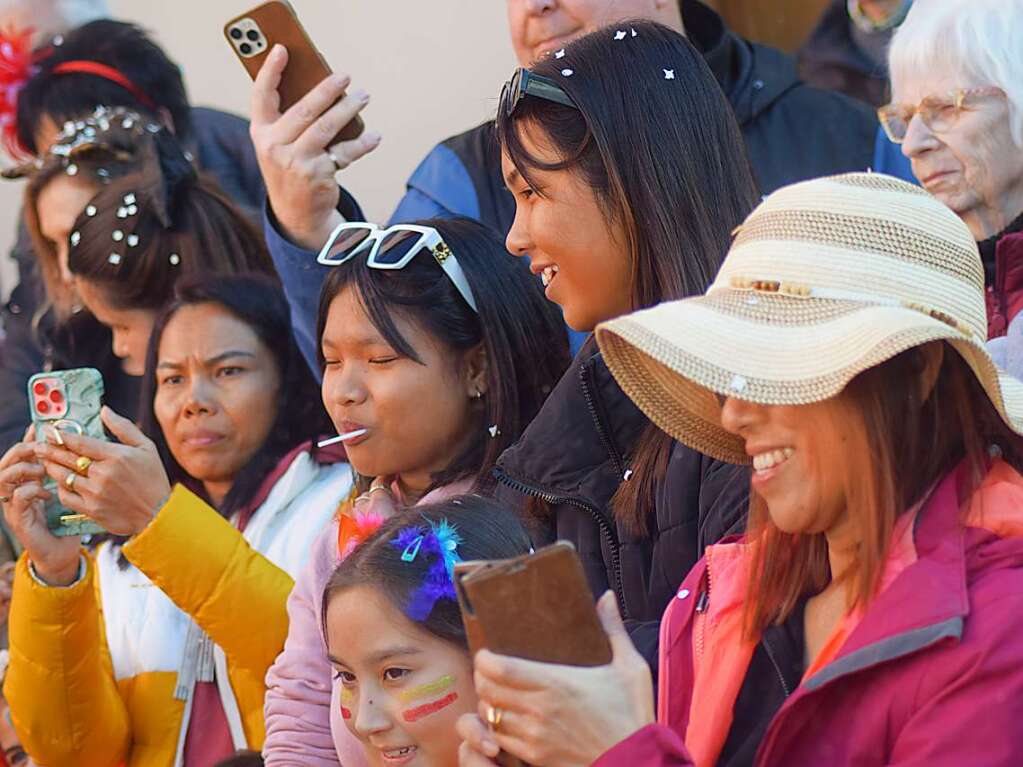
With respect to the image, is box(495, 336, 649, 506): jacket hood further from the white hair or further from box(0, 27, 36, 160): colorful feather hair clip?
box(0, 27, 36, 160): colorful feather hair clip

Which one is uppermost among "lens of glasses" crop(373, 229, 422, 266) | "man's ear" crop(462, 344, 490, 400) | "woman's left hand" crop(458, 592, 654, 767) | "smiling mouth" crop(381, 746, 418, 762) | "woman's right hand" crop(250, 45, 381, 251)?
"woman's right hand" crop(250, 45, 381, 251)

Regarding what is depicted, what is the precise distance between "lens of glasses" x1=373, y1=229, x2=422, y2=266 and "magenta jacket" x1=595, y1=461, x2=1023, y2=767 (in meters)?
1.41

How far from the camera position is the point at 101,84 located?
4.77 meters

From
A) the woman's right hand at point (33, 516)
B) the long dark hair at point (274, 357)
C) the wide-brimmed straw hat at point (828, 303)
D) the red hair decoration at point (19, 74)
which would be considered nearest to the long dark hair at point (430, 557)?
the wide-brimmed straw hat at point (828, 303)

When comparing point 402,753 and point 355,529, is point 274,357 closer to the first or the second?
point 355,529

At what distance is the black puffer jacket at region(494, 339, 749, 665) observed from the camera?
2.21m

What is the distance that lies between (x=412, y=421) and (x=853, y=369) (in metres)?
1.34

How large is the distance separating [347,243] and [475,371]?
35cm

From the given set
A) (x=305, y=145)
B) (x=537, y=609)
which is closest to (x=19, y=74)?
(x=305, y=145)

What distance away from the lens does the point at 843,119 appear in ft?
11.8

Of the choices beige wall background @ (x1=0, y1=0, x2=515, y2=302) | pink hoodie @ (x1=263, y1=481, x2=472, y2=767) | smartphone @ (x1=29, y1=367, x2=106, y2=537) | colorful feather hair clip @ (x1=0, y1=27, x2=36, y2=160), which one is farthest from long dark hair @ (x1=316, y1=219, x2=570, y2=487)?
colorful feather hair clip @ (x1=0, y1=27, x2=36, y2=160)

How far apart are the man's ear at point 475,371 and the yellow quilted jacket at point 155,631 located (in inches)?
21.1

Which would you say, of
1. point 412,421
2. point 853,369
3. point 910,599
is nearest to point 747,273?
point 853,369

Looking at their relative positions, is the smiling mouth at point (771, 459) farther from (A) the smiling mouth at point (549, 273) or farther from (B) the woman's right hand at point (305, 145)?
(B) the woman's right hand at point (305, 145)
